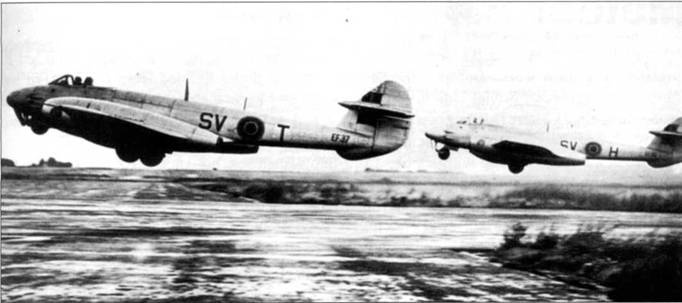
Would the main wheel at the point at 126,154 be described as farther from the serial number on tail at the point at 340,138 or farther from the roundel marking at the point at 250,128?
the serial number on tail at the point at 340,138

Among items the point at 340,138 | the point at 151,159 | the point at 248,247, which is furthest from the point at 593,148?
the point at 151,159

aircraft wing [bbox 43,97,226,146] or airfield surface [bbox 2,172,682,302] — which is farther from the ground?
aircraft wing [bbox 43,97,226,146]

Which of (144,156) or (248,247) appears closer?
(248,247)

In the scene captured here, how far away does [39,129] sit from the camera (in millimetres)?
7473

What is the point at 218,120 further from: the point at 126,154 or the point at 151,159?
the point at 126,154

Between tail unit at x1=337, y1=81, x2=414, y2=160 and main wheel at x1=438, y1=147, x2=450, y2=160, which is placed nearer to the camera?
tail unit at x1=337, y1=81, x2=414, y2=160

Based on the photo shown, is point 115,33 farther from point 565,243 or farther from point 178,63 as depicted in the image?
point 565,243

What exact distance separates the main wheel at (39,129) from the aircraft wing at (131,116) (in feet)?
0.54

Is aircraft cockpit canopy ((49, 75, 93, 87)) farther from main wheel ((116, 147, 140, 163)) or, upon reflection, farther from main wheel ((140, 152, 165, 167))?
main wheel ((140, 152, 165, 167))

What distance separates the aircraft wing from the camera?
7461 mm

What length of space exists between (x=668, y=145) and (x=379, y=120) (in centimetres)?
296

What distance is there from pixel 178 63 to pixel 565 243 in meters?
4.24

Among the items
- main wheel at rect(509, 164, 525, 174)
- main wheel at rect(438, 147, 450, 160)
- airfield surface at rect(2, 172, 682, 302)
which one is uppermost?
main wheel at rect(438, 147, 450, 160)

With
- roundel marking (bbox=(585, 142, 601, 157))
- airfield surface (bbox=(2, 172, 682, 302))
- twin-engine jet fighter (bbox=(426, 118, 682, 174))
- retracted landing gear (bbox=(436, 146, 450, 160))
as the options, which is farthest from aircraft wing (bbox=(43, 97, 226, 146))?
roundel marking (bbox=(585, 142, 601, 157))
